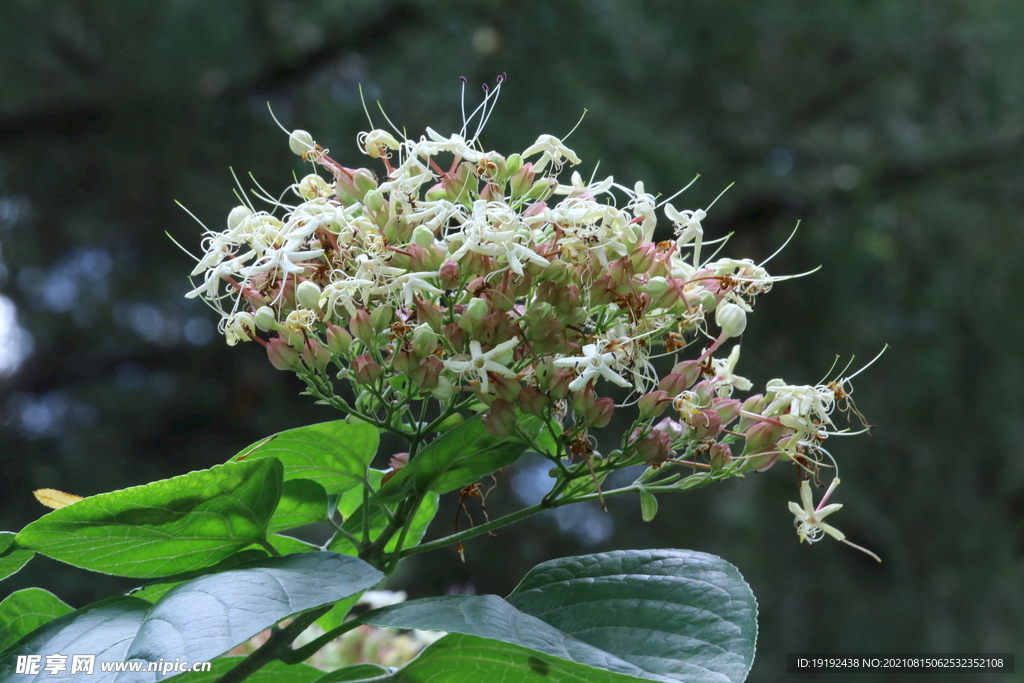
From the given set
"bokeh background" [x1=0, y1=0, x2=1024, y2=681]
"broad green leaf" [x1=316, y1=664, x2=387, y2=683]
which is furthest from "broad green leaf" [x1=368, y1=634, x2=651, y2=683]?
"bokeh background" [x1=0, y1=0, x2=1024, y2=681]

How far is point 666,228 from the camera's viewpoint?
2.22m

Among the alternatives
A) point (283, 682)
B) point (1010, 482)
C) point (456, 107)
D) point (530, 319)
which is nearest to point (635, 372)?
point (530, 319)

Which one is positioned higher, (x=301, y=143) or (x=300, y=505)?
(x=301, y=143)

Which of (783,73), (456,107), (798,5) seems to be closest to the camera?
(456,107)

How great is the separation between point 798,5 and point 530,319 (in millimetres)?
2310

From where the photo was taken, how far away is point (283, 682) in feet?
2.01

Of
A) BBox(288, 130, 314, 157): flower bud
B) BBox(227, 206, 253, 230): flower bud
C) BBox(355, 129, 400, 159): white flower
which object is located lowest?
BBox(227, 206, 253, 230): flower bud

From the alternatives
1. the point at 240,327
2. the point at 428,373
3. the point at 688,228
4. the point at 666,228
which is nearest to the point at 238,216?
the point at 240,327

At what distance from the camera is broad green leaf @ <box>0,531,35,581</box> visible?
51 centimetres

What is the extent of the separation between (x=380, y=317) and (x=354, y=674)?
229mm

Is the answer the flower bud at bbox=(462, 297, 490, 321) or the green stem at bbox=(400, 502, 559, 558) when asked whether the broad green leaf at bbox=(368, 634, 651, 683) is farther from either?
the flower bud at bbox=(462, 297, 490, 321)

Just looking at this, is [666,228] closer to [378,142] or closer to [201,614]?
[378,142]

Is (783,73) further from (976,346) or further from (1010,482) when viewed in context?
(1010,482)

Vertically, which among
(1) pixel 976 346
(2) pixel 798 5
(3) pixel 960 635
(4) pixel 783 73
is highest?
(2) pixel 798 5
